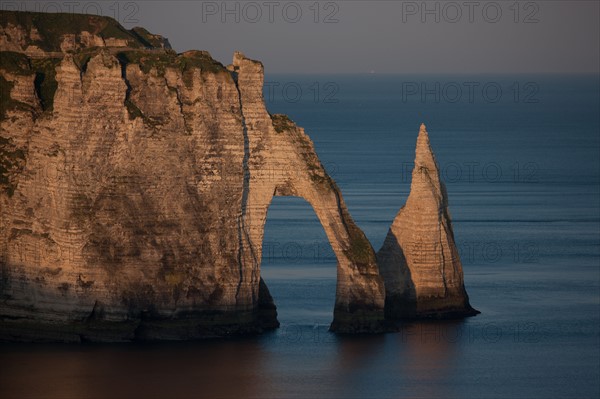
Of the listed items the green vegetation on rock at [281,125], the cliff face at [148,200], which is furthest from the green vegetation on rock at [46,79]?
the green vegetation on rock at [281,125]

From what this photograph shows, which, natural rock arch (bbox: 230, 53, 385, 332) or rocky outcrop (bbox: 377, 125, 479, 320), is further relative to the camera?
rocky outcrop (bbox: 377, 125, 479, 320)

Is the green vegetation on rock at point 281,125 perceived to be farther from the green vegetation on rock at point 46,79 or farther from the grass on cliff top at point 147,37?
the grass on cliff top at point 147,37

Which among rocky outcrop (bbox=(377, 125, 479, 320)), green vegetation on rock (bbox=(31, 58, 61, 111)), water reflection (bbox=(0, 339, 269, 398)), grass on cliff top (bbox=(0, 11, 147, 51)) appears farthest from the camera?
grass on cliff top (bbox=(0, 11, 147, 51))

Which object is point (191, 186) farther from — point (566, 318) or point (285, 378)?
point (566, 318)

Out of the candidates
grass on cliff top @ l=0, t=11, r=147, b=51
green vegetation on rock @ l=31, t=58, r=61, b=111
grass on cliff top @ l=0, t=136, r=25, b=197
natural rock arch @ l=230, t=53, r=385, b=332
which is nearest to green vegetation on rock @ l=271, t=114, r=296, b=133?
natural rock arch @ l=230, t=53, r=385, b=332

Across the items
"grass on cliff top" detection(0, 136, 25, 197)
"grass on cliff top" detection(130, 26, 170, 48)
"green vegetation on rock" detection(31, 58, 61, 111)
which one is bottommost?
"grass on cliff top" detection(0, 136, 25, 197)

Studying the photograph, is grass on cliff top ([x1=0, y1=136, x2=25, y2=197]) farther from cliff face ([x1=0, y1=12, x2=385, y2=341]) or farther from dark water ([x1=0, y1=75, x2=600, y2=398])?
dark water ([x1=0, y1=75, x2=600, y2=398])

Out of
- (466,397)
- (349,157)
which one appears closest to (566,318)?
(466,397)
